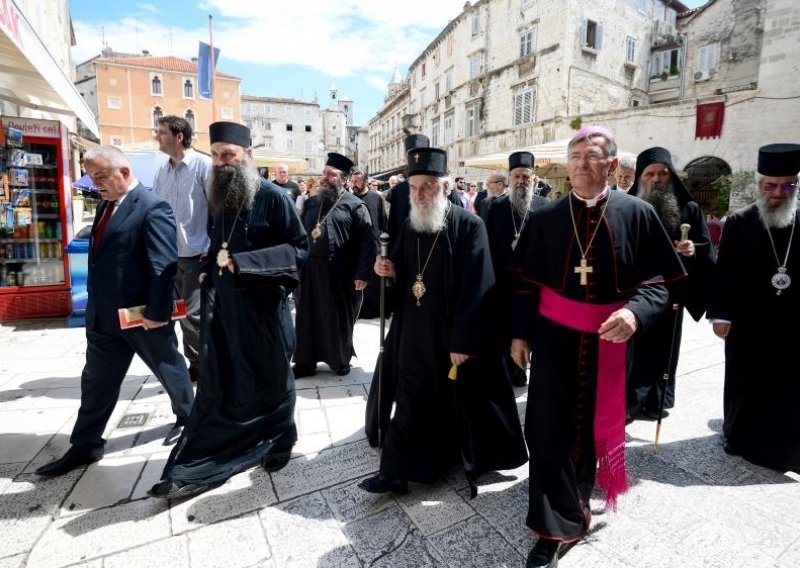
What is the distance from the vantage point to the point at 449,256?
2805 mm

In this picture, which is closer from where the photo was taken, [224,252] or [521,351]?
[521,351]

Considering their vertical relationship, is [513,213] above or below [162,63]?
below

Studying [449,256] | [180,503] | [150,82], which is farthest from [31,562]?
[150,82]

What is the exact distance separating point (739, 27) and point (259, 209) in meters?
22.9

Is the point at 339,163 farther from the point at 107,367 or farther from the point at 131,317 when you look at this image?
the point at 107,367

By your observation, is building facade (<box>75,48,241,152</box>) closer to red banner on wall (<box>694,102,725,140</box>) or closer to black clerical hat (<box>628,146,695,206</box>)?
red banner on wall (<box>694,102,725,140</box>)

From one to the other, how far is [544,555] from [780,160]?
284 cm

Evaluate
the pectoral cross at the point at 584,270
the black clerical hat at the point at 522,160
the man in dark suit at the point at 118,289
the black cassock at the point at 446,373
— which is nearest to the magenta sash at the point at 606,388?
the pectoral cross at the point at 584,270

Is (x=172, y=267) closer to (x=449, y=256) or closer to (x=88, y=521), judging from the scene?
(x=88, y=521)

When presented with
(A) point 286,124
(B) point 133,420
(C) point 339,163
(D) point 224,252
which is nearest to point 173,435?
(B) point 133,420

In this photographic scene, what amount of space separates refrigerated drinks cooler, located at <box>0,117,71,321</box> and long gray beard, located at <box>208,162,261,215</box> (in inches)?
190

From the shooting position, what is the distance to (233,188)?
2.92 metres

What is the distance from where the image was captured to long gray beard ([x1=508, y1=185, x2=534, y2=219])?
4720 millimetres

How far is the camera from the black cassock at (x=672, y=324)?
3639 millimetres
